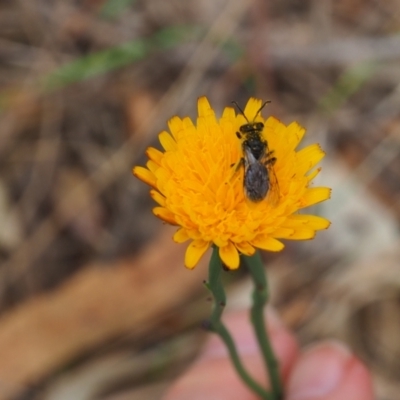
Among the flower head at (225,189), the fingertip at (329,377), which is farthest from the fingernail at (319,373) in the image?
the flower head at (225,189)

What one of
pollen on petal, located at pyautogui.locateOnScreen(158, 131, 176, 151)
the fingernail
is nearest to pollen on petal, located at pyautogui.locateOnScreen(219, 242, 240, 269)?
pollen on petal, located at pyautogui.locateOnScreen(158, 131, 176, 151)

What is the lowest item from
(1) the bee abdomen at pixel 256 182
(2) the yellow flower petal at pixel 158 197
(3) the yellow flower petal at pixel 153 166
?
(1) the bee abdomen at pixel 256 182

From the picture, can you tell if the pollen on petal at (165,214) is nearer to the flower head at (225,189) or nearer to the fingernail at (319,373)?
the flower head at (225,189)

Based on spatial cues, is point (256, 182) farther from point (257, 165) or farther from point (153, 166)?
point (153, 166)

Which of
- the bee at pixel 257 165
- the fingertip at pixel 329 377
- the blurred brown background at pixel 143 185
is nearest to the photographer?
the bee at pixel 257 165

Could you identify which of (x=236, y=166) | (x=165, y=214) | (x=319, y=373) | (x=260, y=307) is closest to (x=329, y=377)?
(x=319, y=373)

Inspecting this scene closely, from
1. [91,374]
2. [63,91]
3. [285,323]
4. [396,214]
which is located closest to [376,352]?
[285,323]

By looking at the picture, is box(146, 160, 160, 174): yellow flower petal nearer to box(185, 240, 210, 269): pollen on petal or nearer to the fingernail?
box(185, 240, 210, 269): pollen on petal
